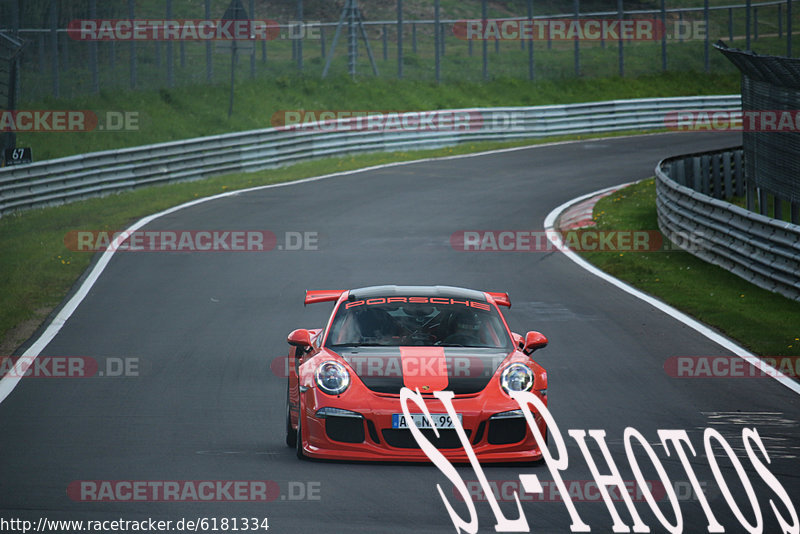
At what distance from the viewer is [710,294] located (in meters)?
17.0

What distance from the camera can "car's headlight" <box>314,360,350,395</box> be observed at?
28.3 feet

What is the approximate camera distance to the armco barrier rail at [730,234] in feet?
53.8

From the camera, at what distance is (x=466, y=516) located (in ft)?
23.5

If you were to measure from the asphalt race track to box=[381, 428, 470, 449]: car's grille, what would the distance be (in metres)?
0.21

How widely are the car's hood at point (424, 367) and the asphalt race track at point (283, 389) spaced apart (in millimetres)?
594

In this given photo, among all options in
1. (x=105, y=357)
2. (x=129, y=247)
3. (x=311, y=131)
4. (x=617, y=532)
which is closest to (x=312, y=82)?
(x=311, y=131)

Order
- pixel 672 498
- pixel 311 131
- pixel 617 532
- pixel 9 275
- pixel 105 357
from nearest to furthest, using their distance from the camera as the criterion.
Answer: pixel 617 532 → pixel 672 498 → pixel 105 357 → pixel 9 275 → pixel 311 131

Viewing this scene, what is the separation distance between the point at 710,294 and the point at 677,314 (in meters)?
1.63

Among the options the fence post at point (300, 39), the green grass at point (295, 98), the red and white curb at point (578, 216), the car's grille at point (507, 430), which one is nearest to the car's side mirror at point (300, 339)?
the car's grille at point (507, 430)

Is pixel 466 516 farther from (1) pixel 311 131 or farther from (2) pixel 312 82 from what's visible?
(2) pixel 312 82

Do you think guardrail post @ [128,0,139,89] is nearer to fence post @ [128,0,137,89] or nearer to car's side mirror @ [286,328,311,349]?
fence post @ [128,0,137,89]

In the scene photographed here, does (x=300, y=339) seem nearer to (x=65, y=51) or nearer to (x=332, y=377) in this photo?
(x=332, y=377)

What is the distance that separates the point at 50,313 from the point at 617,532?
10.6 metres

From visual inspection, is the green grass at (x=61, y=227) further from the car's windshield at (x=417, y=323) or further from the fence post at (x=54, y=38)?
the car's windshield at (x=417, y=323)
